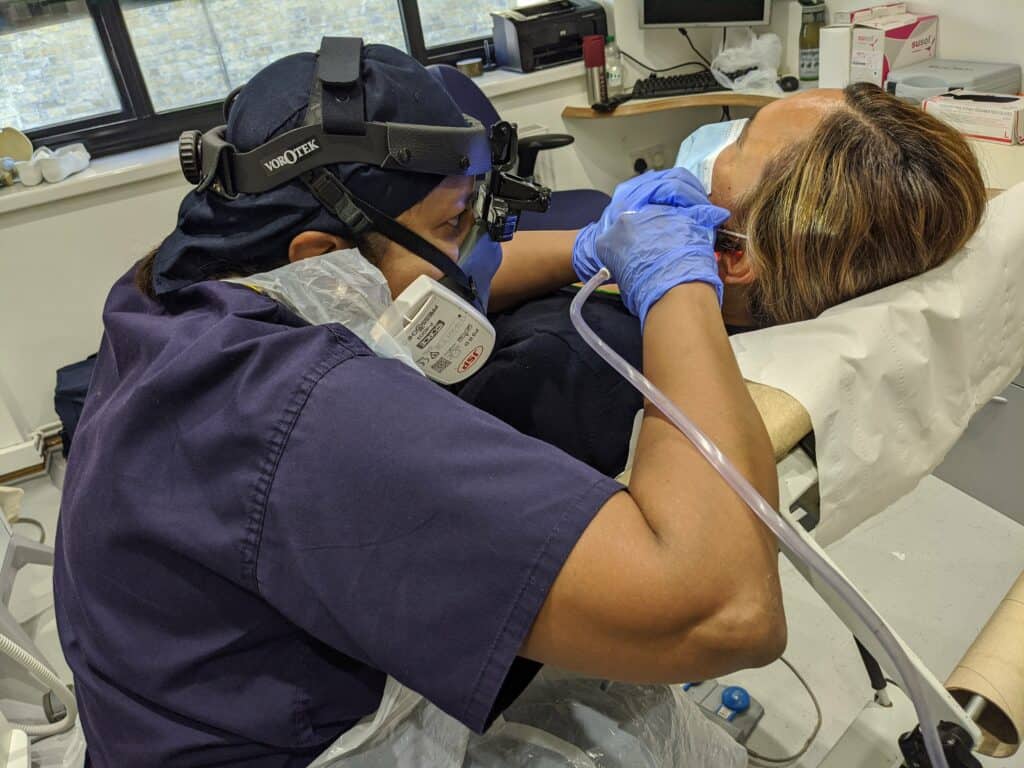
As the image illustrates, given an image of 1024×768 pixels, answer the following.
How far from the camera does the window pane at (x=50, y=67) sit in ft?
9.91

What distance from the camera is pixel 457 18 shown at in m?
3.74

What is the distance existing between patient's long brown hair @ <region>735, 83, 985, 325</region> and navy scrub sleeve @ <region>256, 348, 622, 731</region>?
2.62ft

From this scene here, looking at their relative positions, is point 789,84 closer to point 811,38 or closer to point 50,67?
point 811,38

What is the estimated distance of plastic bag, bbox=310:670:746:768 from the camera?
871 millimetres

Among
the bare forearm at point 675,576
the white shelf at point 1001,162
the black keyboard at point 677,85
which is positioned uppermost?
the bare forearm at point 675,576

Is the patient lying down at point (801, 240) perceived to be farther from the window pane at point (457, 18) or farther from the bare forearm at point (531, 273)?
the window pane at point (457, 18)

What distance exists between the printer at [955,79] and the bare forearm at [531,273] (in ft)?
4.52

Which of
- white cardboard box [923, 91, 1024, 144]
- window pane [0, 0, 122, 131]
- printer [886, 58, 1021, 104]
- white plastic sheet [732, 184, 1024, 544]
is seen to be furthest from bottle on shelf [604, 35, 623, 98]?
white plastic sheet [732, 184, 1024, 544]

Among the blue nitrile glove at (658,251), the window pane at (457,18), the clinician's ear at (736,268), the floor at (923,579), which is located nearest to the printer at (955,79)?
the floor at (923,579)

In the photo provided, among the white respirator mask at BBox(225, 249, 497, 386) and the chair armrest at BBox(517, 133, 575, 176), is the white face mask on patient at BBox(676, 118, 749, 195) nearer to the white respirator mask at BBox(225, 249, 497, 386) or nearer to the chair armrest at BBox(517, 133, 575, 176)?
the white respirator mask at BBox(225, 249, 497, 386)

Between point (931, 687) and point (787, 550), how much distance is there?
173 mm

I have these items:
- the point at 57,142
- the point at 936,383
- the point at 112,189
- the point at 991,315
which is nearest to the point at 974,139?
the point at 991,315

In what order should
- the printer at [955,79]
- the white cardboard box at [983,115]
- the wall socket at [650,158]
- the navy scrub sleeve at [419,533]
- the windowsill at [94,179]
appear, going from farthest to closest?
1. the wall socket at [650,158]
2. the windowsill at [94,179]
3. the printer at [955,79]
4. the white cardboard box at [983,115]
5. the navy scrub sleeve at [419,533]

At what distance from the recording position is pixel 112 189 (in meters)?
2.90
